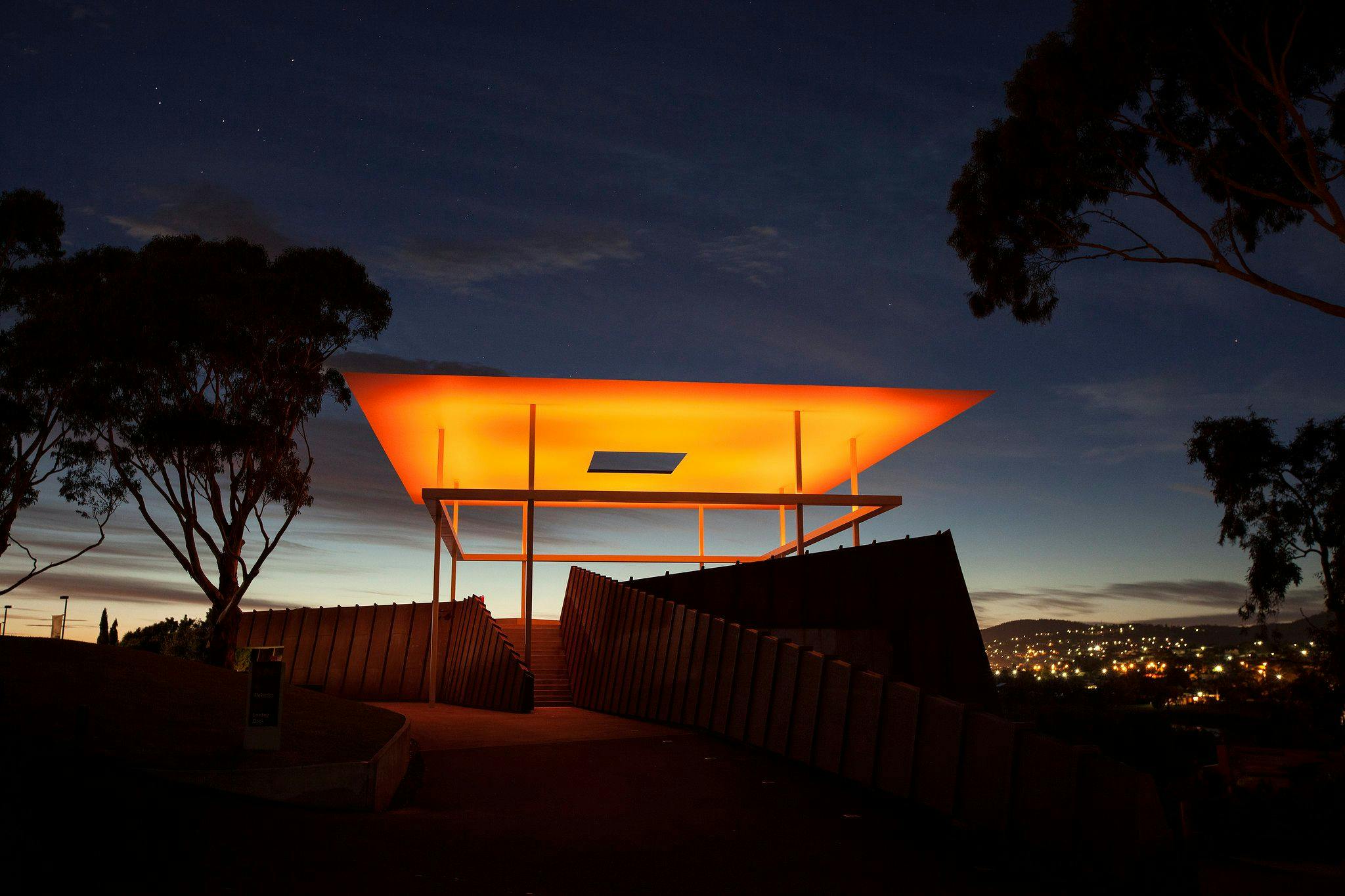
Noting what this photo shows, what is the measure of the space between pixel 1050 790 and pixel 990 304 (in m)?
11.1

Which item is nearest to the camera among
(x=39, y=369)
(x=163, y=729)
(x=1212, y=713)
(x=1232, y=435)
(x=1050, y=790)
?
(x=1050, y=790)

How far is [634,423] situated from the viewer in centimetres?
1941

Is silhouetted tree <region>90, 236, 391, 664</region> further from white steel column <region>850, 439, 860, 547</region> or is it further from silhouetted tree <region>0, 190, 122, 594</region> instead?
white steel column <region>850, 439, 860, 547</region>

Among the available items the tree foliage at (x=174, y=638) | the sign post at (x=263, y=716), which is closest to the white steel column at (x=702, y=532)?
the tree foliage at (x=174, y=638)

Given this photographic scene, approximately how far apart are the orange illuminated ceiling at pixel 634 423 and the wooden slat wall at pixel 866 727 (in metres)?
3.95

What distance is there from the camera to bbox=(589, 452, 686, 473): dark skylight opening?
23245 millimetres

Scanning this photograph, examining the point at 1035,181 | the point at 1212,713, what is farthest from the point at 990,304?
the point at 1212,713

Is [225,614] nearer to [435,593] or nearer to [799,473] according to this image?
[435,593]

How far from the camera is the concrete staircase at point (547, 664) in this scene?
18.3m

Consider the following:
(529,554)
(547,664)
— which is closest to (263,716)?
(529,554)

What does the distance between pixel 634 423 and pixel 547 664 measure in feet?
18.1

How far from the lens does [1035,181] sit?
1499cm

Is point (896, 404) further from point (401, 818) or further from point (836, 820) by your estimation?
point (401, 818)

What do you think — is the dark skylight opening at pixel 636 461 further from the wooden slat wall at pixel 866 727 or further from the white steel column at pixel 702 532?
the wooden slat wall at pixel 866 727
